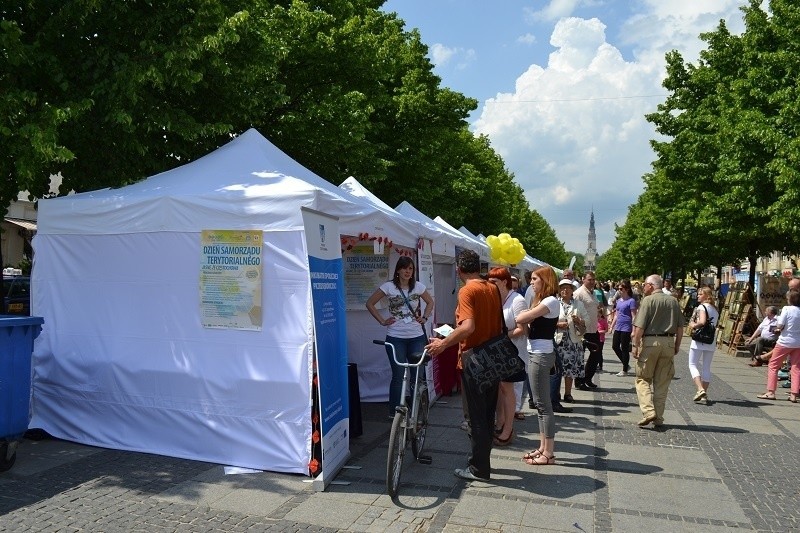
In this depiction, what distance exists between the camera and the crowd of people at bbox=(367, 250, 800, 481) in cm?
578

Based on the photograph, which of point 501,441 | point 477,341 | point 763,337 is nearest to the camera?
point 477,341

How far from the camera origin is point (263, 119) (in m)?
14.6

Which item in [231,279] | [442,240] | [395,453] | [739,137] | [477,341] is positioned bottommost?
[395,453]

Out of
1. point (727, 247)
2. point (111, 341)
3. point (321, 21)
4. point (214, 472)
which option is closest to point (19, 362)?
point (111, 341)

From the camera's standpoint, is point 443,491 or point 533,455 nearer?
point 443,491

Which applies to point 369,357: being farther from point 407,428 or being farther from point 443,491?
point 443,491

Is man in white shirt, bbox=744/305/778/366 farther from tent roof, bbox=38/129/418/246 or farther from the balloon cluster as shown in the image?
tent roof, bbox=38/129/418/246

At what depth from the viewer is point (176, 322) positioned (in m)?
6.61

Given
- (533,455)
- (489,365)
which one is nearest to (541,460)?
(533,455)

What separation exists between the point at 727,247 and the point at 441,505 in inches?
1019

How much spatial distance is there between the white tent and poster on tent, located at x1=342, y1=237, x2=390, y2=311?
1.89 m

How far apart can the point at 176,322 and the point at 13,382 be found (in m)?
1.42

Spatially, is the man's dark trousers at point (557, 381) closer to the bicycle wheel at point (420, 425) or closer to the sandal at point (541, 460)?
the sandal at point (541, 460)

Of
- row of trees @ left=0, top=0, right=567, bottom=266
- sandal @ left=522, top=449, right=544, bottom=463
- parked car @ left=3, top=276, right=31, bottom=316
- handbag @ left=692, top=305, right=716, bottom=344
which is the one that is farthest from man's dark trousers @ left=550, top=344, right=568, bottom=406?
parked car @ left=3, top=276, right=31, bottom=316
